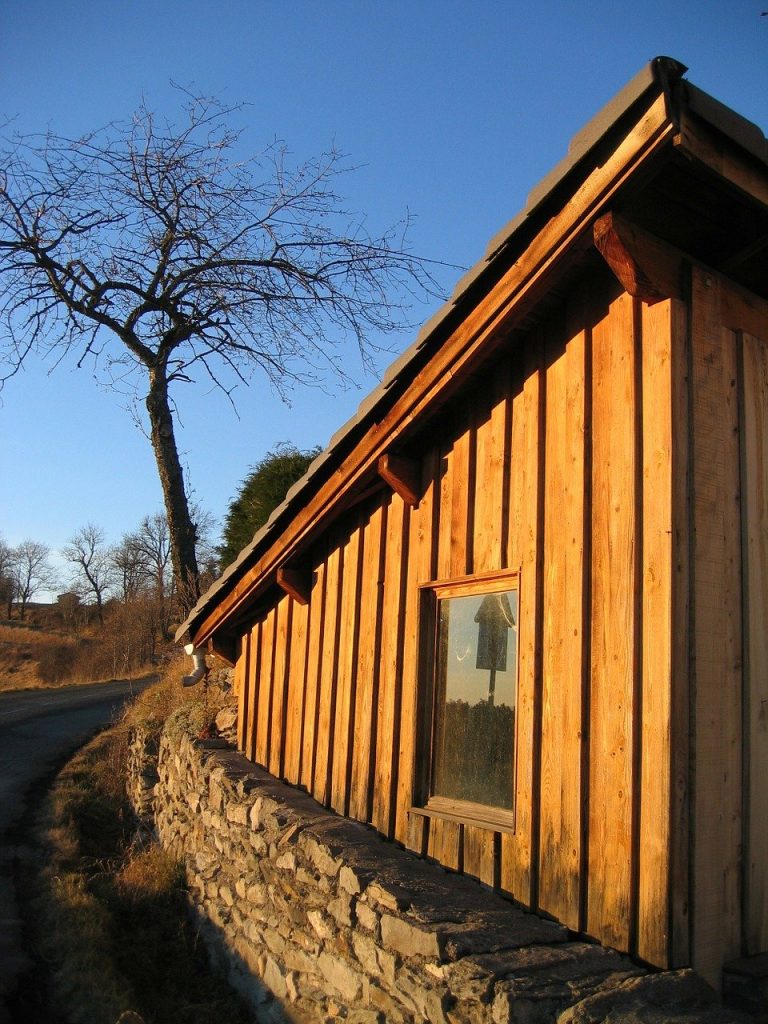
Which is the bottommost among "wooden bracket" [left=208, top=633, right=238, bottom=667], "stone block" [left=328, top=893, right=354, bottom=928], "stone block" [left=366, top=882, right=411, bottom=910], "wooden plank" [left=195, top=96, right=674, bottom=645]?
"stone block" [left=328, top=893, right=354, bottom=928]

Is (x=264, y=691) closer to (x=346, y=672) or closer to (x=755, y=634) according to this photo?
(x=346, y=672)

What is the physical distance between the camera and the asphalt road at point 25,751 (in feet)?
20.5

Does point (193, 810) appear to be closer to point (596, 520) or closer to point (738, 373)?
point (596, 520)

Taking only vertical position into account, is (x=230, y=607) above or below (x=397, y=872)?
above

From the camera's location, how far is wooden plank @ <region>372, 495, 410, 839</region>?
509 cm

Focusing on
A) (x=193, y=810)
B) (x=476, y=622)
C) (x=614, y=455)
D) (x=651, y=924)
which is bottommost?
(x=193, y=810)

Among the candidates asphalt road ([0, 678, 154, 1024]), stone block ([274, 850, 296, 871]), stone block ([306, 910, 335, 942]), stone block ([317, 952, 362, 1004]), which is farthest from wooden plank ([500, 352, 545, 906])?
asphalt road ([0, 678, 154, 1024])

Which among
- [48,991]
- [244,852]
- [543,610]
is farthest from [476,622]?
[48,991]

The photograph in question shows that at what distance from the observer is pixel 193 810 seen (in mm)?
Result: 7312

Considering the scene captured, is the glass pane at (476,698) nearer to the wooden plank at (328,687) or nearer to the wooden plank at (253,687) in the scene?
the wooden plank at (328,687)

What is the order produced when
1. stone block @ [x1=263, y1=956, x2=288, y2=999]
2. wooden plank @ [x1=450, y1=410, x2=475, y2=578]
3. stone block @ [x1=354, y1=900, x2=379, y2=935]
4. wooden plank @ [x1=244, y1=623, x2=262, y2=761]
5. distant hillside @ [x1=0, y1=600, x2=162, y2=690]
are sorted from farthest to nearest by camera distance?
distant hillside @ [x1=0, y1=600, x2=162, y2=690] → wooden plank @ [x1=244, y1=623, x2=262, y2=761] → stone block @ [x1=263, y1=956, x2=288, y2=999] → wooden plank @ [x1=450, y1=410, x2=475, y2=578] → stone block @ [x1=354, y1=900, x2=379, y2=935]

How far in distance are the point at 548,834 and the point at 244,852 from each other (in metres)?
2.81

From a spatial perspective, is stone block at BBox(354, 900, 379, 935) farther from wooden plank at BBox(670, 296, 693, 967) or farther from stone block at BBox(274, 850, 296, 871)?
wooden plank at BBox(670, 296, 693, 967)

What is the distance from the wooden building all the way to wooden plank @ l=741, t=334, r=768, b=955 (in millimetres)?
10
